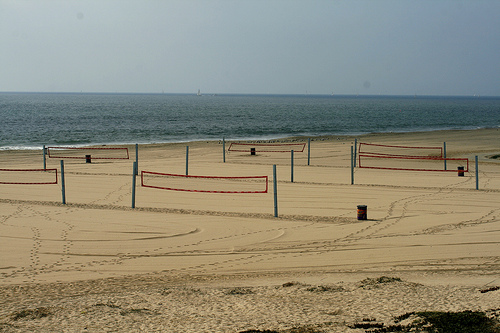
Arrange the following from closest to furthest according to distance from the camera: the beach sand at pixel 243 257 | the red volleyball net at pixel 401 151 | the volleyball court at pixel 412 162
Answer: the beach sand at pixel 243 257
the volleyball court at pixel 412 162
the red volleyball net at pixel 401 151


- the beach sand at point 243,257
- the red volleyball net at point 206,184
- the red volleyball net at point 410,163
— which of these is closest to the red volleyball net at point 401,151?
the red volleyball net at point 410,163

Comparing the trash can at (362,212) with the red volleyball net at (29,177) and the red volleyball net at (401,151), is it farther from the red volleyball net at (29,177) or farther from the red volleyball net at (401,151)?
the red volleyball net at (401,151)

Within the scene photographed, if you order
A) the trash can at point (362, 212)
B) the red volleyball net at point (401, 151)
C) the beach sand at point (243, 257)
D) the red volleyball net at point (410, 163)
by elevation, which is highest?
the red volleyball net at point (401, 151)

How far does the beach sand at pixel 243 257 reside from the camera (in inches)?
262

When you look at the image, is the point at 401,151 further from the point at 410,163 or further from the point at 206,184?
the point at 206,184

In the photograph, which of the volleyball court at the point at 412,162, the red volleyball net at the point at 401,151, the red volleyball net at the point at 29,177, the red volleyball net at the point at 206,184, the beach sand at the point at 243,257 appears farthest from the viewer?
the red volleyball net at the point at 401,151

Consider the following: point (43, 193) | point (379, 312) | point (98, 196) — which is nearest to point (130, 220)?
point (98, 196)

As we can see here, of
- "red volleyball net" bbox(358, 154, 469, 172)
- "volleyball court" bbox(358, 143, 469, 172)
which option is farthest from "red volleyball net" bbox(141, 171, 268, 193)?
"red volleyball net" bbox(358, 154, 469, 172)

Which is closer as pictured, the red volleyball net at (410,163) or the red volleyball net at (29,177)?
the red volleyball net at (29,177)

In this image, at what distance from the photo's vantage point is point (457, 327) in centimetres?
595

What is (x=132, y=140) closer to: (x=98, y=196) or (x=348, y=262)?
(x=98, y=196)

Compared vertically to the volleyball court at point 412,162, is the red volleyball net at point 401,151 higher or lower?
higher

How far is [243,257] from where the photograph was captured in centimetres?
973

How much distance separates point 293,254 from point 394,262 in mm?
1893
